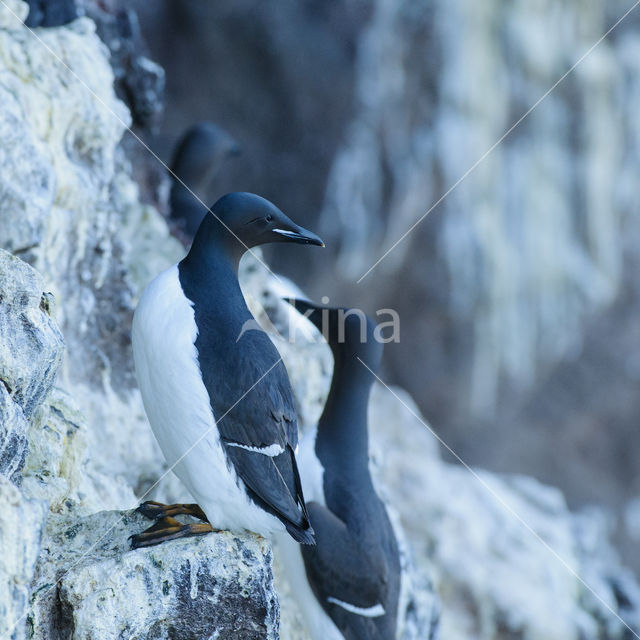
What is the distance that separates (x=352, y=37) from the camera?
7121 mm

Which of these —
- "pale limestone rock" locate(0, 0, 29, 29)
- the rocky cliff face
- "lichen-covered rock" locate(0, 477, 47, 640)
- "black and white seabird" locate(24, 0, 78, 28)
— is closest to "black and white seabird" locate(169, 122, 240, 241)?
the rocky cliff face

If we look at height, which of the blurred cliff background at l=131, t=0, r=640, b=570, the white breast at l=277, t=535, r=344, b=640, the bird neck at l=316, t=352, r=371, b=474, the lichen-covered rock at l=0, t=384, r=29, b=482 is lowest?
the blurred cliff background at l=131, t=0, r=640, b=570

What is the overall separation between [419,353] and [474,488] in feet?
10.5

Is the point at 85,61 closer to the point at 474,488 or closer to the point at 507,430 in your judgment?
the point at 474,488

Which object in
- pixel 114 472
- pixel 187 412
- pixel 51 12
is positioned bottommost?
pixel 114 472

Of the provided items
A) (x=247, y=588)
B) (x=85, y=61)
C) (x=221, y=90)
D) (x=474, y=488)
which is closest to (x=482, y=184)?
(x=221, y=90)

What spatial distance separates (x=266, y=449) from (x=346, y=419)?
929 millimetres

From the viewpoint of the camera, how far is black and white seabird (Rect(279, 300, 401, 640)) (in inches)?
115

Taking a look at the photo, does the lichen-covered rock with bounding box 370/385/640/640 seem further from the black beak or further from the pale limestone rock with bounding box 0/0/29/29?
the pale limestone rock with bounding box 0/0/29/29

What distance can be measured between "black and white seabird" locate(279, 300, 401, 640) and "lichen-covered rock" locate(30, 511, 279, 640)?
0.78 metres

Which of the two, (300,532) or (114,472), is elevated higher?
(300,532)

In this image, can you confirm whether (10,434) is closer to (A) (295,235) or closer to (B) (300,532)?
(B) (300,532)

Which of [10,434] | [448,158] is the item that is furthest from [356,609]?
[448,158]

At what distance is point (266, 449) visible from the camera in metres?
2.25
